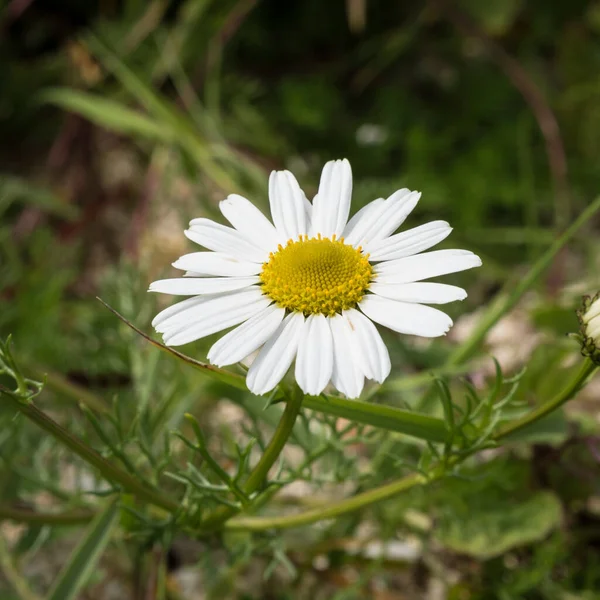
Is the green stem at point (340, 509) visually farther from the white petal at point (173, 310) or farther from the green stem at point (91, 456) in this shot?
the white petal at point (173, 310)

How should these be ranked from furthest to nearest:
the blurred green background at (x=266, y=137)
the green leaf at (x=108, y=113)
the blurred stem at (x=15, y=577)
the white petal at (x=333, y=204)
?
1. the green leaf at (x=108, y=113)
2. the blurred green background at (x=266, y=137)
3. the blurred stem at (x=15, y=577)
4. the white petal at (x=333, y=204)

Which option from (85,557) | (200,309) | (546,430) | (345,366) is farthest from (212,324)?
(546,430)

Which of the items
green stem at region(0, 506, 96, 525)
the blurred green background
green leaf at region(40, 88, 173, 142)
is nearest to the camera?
green stem at region(0, 506, 96, 525)

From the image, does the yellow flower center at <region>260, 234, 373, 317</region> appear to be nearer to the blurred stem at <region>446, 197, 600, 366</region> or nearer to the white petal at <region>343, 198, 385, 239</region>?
the white petal at <region>343, 198, 385, 239</region>

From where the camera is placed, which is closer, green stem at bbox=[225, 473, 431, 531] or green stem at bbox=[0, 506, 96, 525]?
green stem at bbox=[225, 473, 431, 531]

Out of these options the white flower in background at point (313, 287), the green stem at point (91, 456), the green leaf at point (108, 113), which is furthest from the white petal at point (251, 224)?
the green leaf at point (108, 113)

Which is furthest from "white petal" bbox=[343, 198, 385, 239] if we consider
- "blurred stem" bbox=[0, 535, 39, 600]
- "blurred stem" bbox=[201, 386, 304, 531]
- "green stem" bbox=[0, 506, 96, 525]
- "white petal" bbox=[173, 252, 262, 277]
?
"blurred stem" bbox=[0, 535, 39, 600]
